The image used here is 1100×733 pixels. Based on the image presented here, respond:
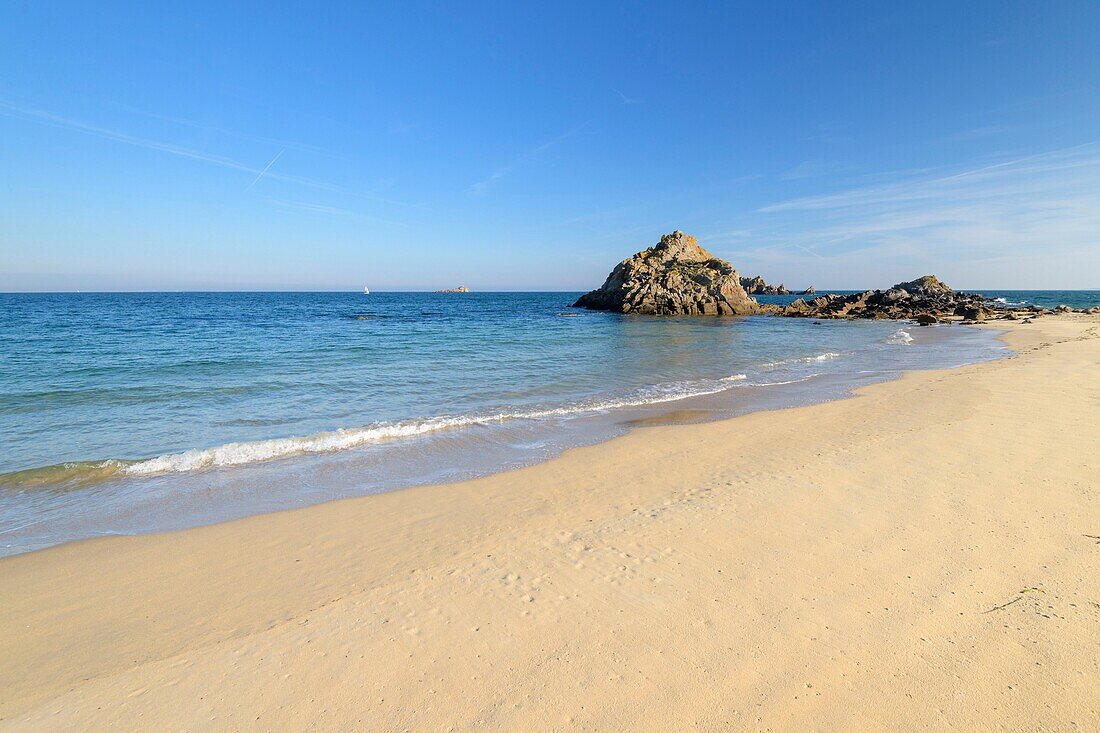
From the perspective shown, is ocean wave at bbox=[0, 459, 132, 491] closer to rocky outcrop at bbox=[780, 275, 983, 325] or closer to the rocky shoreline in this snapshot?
the rocky shoreline

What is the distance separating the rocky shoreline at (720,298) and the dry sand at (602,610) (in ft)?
148

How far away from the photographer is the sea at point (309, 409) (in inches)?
286

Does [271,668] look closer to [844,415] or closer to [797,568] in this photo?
[797,568]

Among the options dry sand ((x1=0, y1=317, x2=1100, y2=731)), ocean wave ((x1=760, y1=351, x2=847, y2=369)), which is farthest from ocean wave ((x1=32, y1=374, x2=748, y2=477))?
ocean wave ((x1=760, y1=351, x2=847, y2=369))

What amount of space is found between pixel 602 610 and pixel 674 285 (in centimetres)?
6061

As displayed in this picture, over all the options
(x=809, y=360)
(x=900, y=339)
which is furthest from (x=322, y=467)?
(x=900, y=339)

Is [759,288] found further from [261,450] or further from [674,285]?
[261,450]

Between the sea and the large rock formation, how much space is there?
3288 cm

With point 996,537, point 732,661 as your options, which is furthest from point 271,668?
point 996,537

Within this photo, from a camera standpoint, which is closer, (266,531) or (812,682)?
(812,682)

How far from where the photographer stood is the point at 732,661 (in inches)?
134

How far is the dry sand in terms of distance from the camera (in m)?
3.13

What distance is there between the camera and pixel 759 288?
13925cm

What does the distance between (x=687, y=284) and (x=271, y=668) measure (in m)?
62.6
